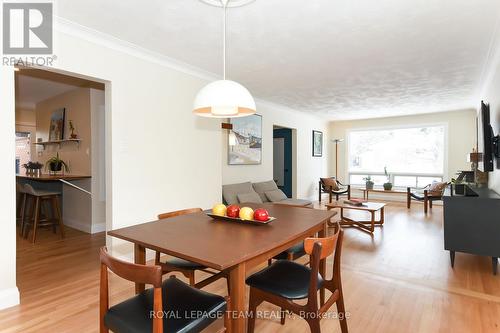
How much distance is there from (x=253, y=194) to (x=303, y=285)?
3.42 meters

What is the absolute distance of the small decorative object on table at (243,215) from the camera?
1.88m

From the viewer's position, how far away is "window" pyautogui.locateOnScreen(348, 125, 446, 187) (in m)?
7.25

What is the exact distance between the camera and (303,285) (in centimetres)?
163

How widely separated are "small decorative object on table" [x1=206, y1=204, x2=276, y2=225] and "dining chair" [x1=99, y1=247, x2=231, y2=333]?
59 centimetres

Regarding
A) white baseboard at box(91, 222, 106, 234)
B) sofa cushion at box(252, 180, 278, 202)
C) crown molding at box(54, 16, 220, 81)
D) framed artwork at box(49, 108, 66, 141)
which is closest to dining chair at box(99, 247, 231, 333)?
crown molding at box(54, 16, 220, 81)

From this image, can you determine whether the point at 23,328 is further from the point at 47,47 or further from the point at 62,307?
the point at 47,47

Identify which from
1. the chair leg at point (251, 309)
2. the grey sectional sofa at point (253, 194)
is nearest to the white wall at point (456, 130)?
the grey sectional sofa at point (253, 194)

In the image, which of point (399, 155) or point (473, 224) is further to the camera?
point (399, 155)

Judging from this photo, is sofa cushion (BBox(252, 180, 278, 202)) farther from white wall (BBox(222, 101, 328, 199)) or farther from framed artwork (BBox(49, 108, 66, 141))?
framed artwork (BBox(49, 108, 66, 141))

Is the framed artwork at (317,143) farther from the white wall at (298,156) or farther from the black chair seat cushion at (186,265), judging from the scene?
the black chair seat cushion at (186,265)

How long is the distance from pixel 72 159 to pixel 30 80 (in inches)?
54.5

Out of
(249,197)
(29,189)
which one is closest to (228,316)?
(249,197)

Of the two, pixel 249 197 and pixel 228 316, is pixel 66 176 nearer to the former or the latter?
pixel 249 197

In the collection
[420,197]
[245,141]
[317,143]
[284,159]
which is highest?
[317,143]
